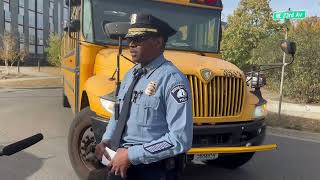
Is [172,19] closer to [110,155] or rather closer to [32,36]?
[110,155]

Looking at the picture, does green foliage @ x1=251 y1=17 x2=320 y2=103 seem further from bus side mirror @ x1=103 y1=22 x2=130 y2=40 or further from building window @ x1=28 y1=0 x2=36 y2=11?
building window @ x1=28 y1=0 x2=36 y2=11

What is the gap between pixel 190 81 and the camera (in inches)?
195

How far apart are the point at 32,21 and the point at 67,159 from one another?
52.6 meters

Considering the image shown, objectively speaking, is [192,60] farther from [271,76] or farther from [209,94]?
[271,76]

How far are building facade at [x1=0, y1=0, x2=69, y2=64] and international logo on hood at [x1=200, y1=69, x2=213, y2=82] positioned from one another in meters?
46.2

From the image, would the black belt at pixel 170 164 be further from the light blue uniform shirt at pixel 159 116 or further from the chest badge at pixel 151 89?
the chest badge at pixel 151 89

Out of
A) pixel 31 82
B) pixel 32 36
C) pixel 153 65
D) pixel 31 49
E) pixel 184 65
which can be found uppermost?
pixel 153 65

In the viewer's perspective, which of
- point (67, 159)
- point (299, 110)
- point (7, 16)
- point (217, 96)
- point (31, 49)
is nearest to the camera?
point (217, 96)

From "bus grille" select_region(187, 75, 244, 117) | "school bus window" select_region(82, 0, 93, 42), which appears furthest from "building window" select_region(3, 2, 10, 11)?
"bus grille" select_region(187, 75, 244, 117)

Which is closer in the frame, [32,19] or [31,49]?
[31,49]

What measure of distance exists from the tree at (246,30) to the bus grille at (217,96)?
70.2ft

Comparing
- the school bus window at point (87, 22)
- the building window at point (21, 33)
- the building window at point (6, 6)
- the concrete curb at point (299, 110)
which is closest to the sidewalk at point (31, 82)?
the concrete curb at point (299, 110)

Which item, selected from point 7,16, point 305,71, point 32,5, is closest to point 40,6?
point 32,5

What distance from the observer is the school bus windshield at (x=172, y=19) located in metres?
6.33
